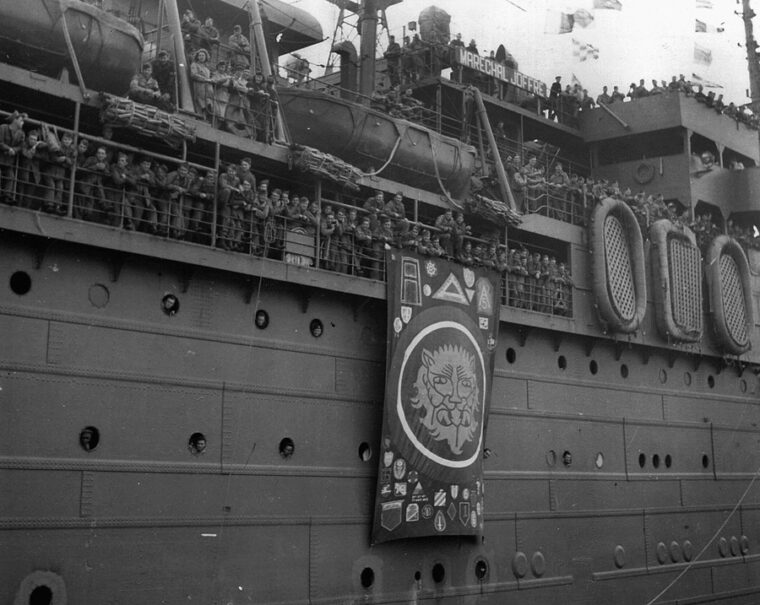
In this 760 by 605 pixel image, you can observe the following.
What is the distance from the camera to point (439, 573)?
541 inches

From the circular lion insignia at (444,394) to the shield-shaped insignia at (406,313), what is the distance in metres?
0.26

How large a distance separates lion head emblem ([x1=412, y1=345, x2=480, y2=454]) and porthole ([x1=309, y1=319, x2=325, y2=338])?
4.89 ft

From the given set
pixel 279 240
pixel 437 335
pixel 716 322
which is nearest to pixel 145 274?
pixel 279 240

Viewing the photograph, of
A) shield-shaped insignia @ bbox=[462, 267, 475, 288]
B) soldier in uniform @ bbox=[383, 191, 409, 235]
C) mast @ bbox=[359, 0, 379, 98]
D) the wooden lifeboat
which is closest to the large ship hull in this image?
shield-shaped insignia @ bbox=[462, 267, 475, 288]

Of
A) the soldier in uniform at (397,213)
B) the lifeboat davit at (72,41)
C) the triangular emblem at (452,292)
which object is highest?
the lifeboat davit at (72,41)

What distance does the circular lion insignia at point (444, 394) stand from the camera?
13.4m

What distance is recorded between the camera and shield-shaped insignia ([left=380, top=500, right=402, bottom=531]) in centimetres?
1284

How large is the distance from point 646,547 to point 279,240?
8.86 m

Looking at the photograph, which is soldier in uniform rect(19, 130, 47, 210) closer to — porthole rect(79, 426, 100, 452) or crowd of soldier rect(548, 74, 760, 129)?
porthole rect(79, 426, 100, 452)

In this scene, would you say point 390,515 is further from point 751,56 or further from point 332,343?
point 751,56

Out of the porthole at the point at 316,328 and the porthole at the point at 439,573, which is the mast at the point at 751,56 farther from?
the porthole at the point at 316,328

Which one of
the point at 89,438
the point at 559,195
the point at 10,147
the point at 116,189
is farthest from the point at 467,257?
the point at 10,147

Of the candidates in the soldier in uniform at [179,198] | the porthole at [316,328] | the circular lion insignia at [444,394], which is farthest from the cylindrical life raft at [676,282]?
the soldier in uniform at [179,198]

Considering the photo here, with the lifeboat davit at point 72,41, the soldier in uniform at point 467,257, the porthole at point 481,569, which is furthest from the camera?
the soldier in uniform at point 467,257
